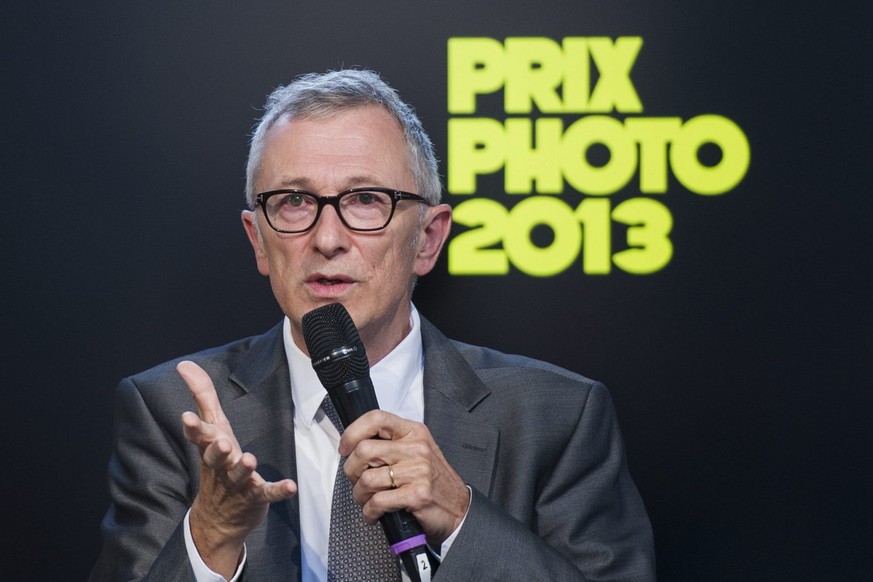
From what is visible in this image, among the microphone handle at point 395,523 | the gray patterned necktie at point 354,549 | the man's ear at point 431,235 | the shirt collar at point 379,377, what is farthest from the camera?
the man's ear at point 431,235

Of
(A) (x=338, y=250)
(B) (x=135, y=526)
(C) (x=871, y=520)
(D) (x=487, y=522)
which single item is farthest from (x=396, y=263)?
(C) (x=871, y=520)

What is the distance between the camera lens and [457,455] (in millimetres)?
2150

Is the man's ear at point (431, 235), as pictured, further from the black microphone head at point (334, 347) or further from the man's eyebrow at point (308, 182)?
the black microphone head at point (334, 347)

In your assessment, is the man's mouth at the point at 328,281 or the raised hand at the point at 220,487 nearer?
the raised hand at the point at 220,487

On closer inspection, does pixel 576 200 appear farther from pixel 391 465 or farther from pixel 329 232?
pixel 391 465

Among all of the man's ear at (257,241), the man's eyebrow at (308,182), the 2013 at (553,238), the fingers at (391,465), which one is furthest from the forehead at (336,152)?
the 2013 at (553,238)

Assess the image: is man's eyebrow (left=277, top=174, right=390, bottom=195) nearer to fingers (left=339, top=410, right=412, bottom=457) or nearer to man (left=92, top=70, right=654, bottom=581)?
man (left=92, top=70, right=654, bottom=581)

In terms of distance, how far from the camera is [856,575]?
2.91 meters

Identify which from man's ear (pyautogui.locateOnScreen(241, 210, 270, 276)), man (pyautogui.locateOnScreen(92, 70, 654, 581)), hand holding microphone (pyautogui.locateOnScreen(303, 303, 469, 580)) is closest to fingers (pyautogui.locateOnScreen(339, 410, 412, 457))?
hand holding microphone (pyautogui.locateOnScreen(303, 303, 469, 580))

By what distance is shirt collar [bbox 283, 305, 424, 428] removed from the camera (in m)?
2.18

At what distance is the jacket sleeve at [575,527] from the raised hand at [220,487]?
0.34m

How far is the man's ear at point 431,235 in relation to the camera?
230 centimetres

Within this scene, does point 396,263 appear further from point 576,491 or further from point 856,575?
point 856,575

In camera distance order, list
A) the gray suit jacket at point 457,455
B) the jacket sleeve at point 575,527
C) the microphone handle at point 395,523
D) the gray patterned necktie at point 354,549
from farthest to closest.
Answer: the gray suit jacket at point 457,455, the gray patterned necktie at point 354,549, the jacket sleeve at point 575,527, the microphone handle at point 395,523
